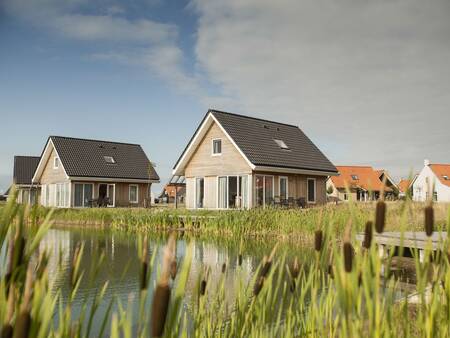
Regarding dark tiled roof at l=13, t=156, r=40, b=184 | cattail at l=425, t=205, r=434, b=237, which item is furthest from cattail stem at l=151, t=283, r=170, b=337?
dark tiled roof at l=13, t=156, r=40, b=184

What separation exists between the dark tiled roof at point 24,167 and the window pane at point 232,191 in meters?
24.6

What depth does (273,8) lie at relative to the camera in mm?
12672

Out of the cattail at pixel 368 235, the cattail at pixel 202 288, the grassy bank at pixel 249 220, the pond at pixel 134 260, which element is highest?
the cattail at pixel 368 235

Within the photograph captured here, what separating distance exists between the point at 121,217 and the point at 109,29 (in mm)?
10043

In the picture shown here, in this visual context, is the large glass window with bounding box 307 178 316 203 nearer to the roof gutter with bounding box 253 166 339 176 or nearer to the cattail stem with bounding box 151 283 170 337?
the roof gutter with bounding box 253 166 339 176

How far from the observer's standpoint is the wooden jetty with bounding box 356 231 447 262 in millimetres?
1197

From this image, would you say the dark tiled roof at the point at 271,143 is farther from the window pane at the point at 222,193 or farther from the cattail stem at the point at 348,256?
the cattail stem at the point at 348,256

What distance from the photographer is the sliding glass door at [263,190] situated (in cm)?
2217

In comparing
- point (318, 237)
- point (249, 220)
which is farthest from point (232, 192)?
point (318, 237)

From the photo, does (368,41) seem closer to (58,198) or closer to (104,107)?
(104,107)

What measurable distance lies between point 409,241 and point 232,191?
625 inches

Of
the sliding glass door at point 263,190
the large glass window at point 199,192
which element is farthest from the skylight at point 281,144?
the large glass window at point 199,192

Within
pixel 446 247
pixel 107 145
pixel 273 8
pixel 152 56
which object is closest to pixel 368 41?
pixel 273 8

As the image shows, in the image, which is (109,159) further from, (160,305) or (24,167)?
(160,305)
